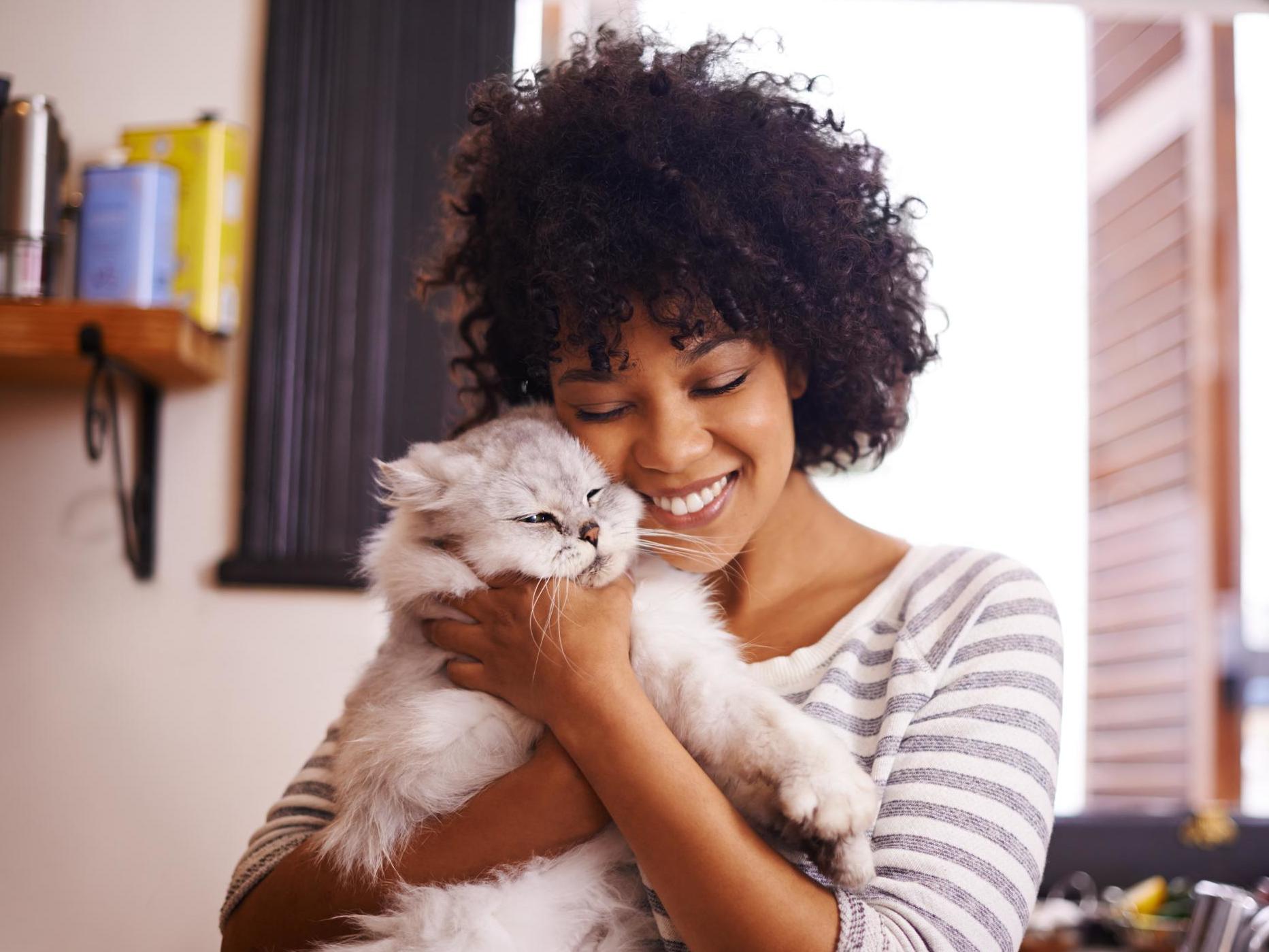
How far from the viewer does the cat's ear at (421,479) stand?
1.28 meters

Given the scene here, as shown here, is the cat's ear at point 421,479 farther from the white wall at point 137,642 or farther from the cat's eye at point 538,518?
the white wall at point 137,642

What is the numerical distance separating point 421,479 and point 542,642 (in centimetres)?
28

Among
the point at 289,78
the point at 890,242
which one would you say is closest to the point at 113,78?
the point at 289,78

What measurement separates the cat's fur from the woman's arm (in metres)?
0.02

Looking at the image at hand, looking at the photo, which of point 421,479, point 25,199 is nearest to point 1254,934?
point 421,479

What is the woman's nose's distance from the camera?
3.90 ft

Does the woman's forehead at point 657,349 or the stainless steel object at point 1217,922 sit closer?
the woman's forehead at point 657,349

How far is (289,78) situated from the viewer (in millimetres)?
2211

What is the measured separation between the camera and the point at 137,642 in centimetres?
217

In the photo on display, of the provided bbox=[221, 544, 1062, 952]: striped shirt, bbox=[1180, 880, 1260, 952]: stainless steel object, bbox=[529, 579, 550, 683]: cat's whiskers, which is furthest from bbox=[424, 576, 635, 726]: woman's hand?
bbox=[1180, 880, 1260, 952]: stainless steel object

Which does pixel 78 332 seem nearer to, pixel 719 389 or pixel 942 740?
pixel 719 389

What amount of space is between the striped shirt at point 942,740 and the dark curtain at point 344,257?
99 cm

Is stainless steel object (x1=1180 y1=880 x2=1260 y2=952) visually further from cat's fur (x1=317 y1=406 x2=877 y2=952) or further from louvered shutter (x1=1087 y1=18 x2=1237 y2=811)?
cat's fur (x1=317 y1=406 x2=877 y2=952)

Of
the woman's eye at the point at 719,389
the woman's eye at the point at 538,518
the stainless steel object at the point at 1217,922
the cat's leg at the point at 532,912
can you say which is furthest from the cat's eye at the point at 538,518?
the stainless steel object at the point at 1217,922
